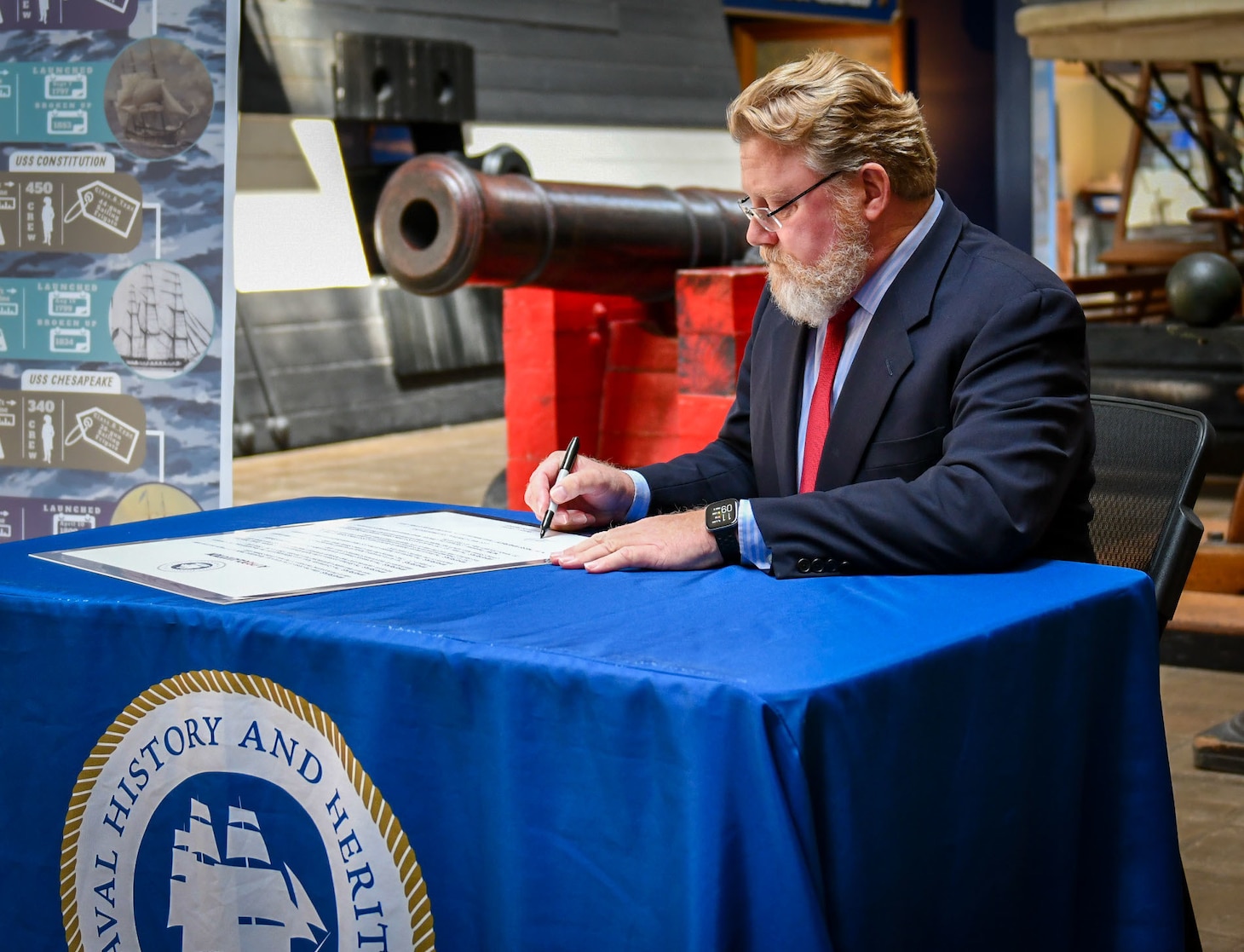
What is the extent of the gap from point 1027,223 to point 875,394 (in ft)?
33.4

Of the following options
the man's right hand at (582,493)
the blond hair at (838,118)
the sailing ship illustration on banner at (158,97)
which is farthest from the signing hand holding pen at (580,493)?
the sailing ship illustration on banner at (158,97)

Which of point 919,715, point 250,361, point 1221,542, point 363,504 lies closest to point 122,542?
point 363,504

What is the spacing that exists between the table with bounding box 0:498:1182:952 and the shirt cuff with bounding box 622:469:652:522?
38 centimetres

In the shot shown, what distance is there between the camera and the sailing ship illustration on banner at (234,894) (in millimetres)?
1563

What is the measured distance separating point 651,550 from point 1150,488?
2.76 ft

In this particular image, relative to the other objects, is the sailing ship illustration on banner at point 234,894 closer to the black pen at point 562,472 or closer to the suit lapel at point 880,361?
the black pen at point 562,472

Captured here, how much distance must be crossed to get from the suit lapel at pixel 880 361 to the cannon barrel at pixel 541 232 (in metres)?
2.82

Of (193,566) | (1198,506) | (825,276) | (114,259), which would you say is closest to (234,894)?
(193,566)

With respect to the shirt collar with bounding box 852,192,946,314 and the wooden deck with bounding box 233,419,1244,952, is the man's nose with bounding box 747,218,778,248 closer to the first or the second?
the shirt collar with bounding box 852,192,946,314

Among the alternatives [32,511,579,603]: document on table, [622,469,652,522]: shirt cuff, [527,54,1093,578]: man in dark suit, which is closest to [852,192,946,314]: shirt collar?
[527,54,1093,578]: man in dark suit

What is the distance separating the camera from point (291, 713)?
60.5 inches

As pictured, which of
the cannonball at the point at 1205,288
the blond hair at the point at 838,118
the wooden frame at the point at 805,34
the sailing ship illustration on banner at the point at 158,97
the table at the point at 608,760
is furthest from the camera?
the wooden frame at the point at 805,34

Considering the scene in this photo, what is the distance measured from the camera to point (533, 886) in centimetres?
138

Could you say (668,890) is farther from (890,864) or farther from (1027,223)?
(1027,223)
